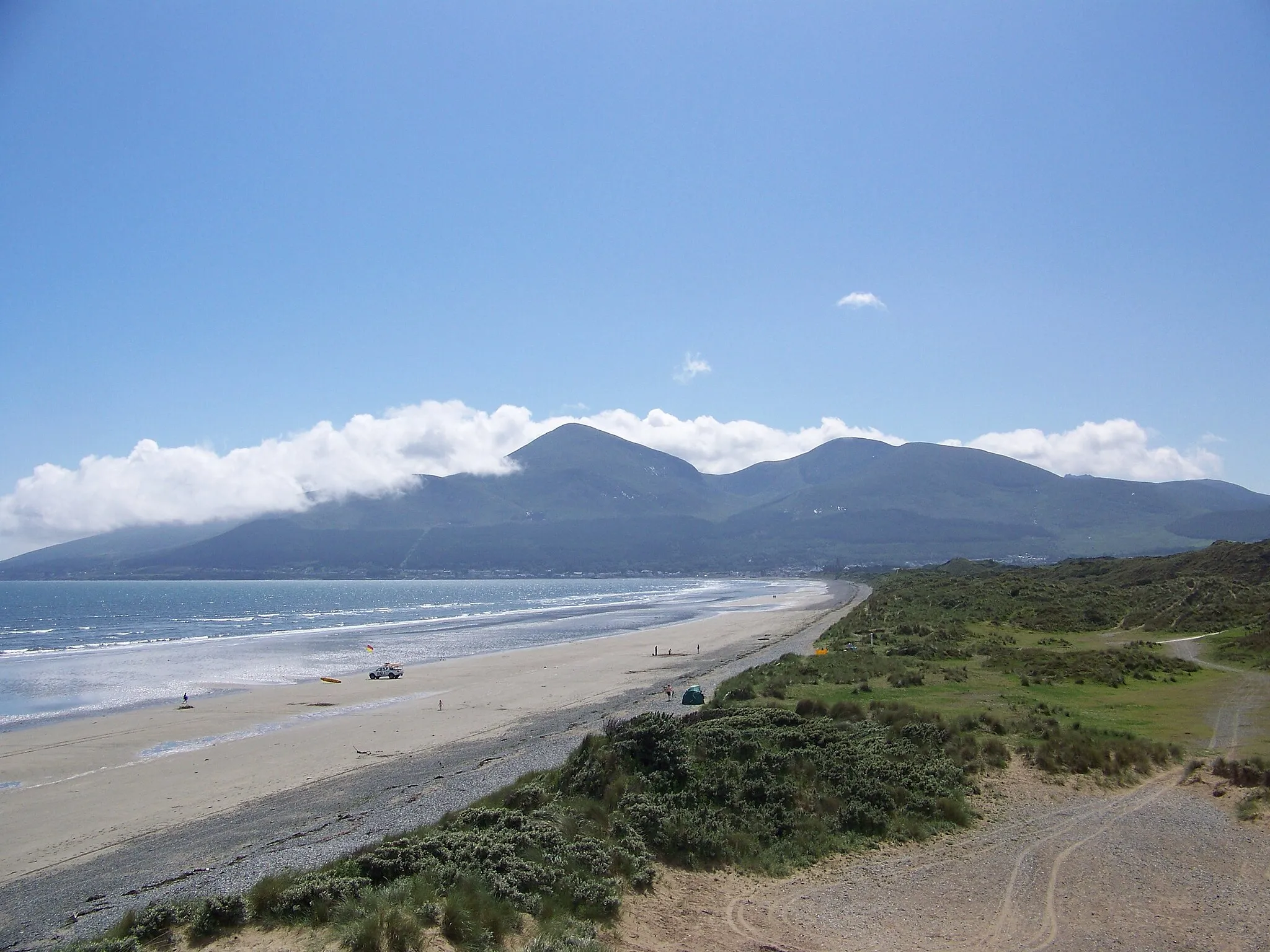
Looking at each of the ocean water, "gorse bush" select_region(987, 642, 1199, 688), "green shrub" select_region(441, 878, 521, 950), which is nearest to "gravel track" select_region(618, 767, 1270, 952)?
"green shrub" select_region(441, 878, 521, 950)

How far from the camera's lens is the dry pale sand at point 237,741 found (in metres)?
17.1

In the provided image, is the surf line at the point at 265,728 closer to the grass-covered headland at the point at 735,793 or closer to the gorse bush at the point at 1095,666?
the grass-covered headland at the point at 735,793

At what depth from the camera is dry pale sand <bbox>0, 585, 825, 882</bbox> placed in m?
17.1

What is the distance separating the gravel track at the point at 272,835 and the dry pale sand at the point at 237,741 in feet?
2.51

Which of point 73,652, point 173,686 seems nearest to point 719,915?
point 173,686

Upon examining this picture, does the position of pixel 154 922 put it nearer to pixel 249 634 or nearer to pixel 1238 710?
pixel 1238 710

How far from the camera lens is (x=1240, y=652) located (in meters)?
27.6

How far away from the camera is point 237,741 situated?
2534cm

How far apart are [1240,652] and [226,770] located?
107 feet

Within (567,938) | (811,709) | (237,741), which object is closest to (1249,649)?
(811,709)

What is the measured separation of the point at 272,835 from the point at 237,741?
1189 cm

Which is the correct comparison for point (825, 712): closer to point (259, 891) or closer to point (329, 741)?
point (259, 891)

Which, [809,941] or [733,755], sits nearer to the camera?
[809,941]

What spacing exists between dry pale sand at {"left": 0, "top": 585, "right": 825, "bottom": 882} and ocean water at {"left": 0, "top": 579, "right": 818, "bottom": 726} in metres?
5.67
